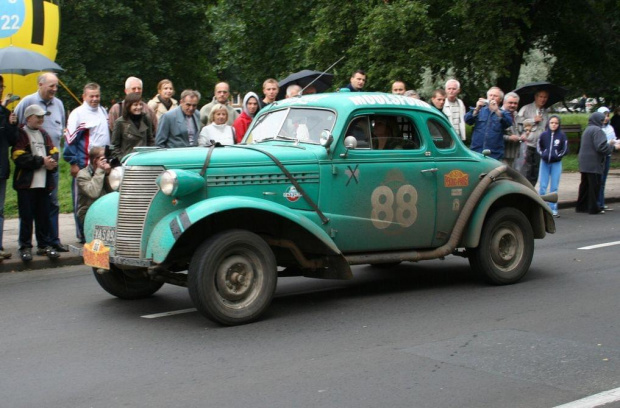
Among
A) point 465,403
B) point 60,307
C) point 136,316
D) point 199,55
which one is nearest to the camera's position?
point 465,403

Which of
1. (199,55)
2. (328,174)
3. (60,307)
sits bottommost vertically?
(60,307)

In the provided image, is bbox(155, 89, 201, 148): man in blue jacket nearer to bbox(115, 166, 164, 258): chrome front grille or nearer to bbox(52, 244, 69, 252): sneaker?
bbox(52, 244, 69, 252): sneaker

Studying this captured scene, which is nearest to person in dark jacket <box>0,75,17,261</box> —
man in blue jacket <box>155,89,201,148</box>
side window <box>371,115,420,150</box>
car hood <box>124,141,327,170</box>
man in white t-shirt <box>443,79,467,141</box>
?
man in blue jacket <box>155,89,201,148</box>

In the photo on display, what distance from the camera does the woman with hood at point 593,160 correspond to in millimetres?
16859

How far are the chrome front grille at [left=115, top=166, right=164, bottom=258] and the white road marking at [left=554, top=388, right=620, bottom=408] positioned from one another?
393cm

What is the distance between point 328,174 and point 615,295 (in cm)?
314

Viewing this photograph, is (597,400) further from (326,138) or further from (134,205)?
(134,205)

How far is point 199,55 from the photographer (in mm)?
42438

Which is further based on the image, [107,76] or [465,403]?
[107,76]

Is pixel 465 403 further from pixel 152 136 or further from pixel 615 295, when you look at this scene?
pixel 152 136

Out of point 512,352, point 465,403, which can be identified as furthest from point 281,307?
point 465,403

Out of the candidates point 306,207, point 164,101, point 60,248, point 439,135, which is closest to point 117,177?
point 306,207

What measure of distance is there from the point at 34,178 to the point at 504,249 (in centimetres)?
579

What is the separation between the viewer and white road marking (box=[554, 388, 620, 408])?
5.53m
